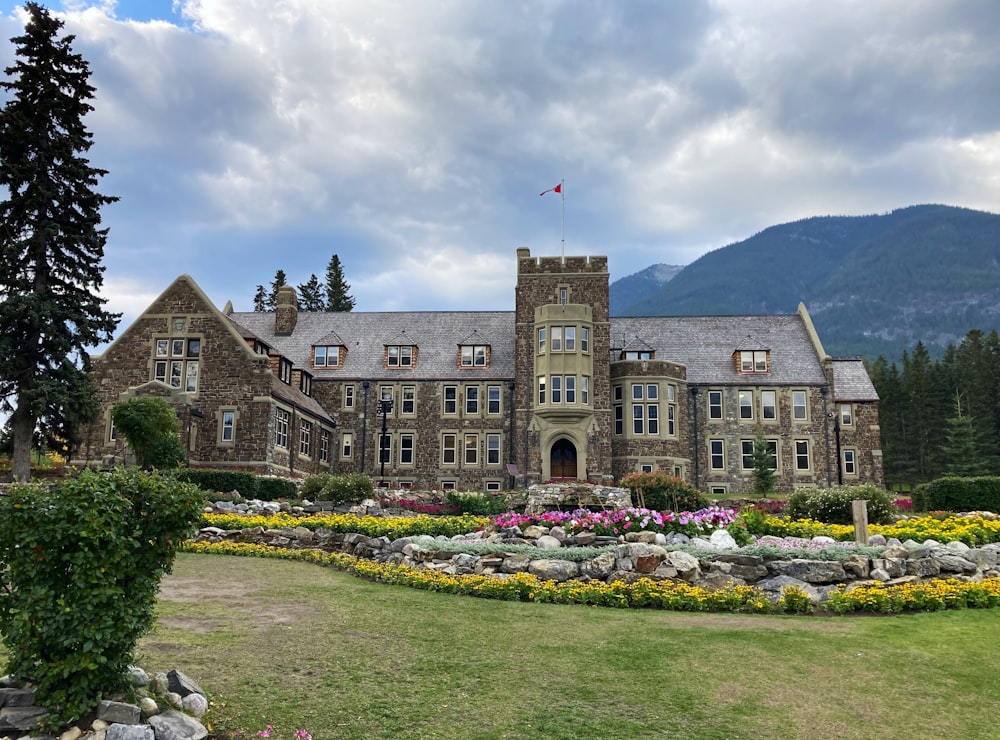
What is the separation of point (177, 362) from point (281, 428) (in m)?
6.05

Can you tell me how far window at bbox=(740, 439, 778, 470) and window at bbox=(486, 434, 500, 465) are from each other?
47.1ft

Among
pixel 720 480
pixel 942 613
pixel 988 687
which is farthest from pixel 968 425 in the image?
pixel 988 687

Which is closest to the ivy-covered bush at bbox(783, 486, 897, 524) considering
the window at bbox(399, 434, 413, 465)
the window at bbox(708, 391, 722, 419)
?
the window at bbox(708, 391, 722, 419)

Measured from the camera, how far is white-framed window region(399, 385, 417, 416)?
5006cm

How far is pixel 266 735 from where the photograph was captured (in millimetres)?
7699

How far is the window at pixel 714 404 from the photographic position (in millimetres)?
49781

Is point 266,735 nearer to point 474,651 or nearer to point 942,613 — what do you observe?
point 474,651

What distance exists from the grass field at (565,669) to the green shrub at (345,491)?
15.3m

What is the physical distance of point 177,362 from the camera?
41219 millimetres

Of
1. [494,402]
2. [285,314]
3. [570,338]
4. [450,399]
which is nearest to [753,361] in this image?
[570,338]

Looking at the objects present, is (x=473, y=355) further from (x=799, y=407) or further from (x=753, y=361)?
(x=799, y=407)

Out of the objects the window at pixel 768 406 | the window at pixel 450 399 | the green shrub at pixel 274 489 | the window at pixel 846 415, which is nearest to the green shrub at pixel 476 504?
the green shrub at pixel 274 489

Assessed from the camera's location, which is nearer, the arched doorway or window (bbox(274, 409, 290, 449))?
window (bbox(274, 409, 290, 449))

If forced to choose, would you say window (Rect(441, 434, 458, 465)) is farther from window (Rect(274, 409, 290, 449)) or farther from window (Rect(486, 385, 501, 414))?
window (Rect(274, 409, 290, 449))
